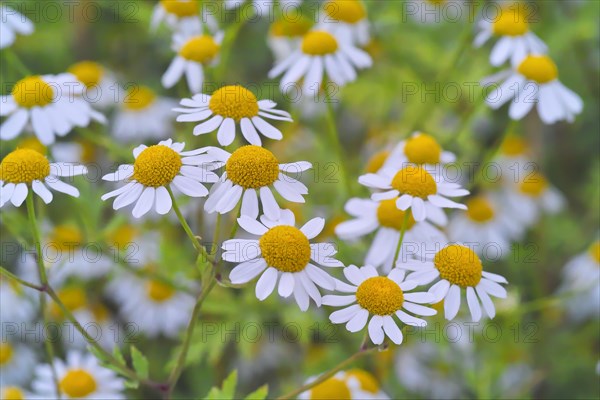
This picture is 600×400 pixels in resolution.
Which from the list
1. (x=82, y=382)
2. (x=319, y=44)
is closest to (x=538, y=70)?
(x=319, y=44)

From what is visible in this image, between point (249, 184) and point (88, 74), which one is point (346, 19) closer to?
point (88, 74)

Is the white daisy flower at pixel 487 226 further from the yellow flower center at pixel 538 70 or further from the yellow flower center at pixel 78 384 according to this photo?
the yellow flower center at pixel 78 384

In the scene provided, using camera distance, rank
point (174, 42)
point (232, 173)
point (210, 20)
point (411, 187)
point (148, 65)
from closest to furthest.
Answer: point (232, 173) → point (411, 187) → point (174, 42) → point (210, 20) → point (148, 65)

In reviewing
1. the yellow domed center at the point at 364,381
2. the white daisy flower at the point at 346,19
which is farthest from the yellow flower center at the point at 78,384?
the white daisy flower at the point at 346,19

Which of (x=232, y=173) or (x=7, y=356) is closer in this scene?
(x=232, y=173)

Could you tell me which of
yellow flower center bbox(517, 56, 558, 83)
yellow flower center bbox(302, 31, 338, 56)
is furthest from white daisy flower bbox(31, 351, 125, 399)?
yellow flower center bbox(517, 56, 558, 83)

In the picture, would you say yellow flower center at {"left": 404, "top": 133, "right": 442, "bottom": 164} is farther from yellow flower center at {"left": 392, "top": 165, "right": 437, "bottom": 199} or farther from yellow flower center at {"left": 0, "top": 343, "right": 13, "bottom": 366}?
yellow flower center at {"left": 0, "top": 343, "right": 13, "bottom": 366}

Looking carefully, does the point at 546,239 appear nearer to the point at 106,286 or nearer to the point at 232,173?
the point at 106,286

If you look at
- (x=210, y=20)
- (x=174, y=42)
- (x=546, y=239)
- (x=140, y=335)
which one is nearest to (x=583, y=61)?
(x=546, y=239)
